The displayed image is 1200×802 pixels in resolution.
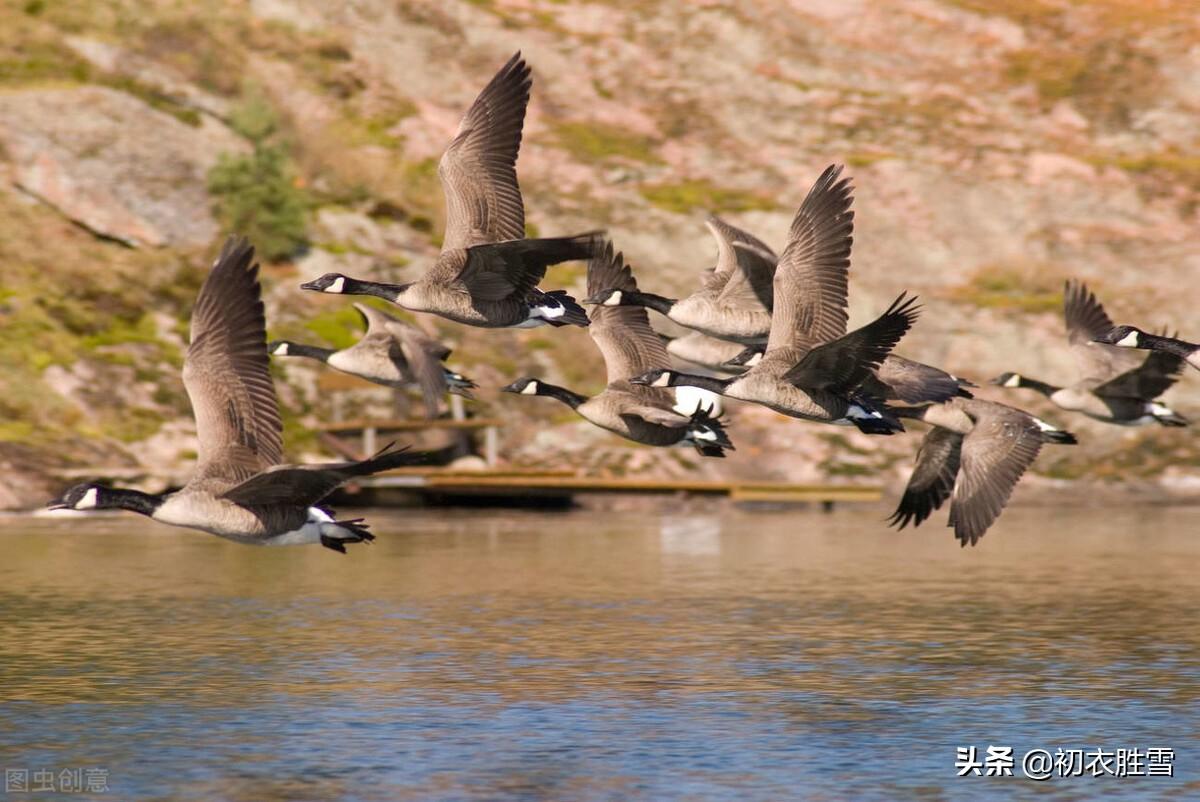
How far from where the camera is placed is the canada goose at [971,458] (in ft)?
64.2

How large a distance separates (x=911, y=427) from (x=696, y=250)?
982cm

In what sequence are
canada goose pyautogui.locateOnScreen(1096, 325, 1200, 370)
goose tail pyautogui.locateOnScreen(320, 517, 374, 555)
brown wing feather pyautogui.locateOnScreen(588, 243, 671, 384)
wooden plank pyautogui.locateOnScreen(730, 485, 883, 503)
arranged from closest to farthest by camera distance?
1. goose tail pyautogui.locateOnScreen(320, 517, 374, 555)
2. canada goose pyautogui.locateOnScreen(1096, 325, 1200, 370)
3. brown wing feather pyautogui.locateOnScreen(588, 243, 671, 384)
4. wooden plank pyautogui.locateOnScreen(730, 485, 883, 503)

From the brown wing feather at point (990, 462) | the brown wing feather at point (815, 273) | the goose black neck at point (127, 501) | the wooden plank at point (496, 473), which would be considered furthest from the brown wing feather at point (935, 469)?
the wooden plank at point (496, 473)

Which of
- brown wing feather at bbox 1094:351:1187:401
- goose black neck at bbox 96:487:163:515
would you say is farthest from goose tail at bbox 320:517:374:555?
brown wing feather at bbox 1094:351:1187:401

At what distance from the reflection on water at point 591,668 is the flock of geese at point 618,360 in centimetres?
238

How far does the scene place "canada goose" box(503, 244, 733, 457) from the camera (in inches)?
822

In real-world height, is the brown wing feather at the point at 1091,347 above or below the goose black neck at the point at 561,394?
above

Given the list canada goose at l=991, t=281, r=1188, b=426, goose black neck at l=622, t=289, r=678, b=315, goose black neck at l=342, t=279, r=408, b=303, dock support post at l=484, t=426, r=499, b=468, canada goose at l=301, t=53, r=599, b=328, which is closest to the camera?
canada goose at l=301, t=53, r=599, b=328

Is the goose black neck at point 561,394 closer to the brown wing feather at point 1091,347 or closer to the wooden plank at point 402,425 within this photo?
the brown wing feather at point 1091,347

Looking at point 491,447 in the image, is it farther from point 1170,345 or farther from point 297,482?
point 297,482

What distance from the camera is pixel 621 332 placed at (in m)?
22.6

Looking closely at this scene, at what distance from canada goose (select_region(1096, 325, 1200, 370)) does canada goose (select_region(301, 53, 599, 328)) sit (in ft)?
20.8

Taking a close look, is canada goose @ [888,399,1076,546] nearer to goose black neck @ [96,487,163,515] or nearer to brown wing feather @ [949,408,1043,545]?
brown wing feather @ [949,408,1043,545]

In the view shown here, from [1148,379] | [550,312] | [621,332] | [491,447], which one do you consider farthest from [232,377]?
[491,447]
